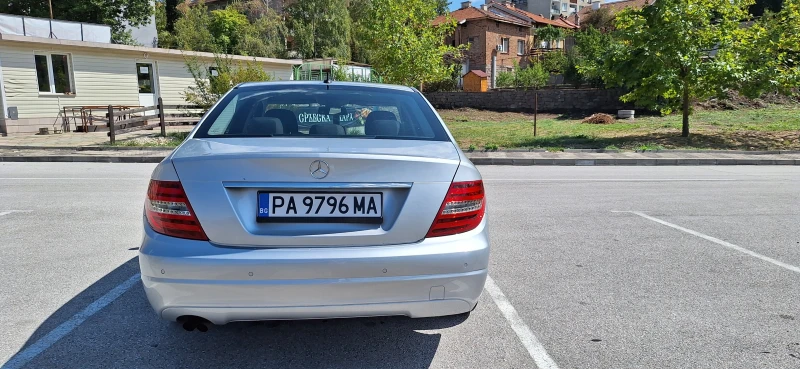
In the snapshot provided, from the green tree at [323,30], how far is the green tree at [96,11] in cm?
1432

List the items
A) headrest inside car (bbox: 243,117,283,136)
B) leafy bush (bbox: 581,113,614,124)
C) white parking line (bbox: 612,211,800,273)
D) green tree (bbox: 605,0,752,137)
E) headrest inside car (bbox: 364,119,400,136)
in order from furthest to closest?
leafy bush (bbox: 581,113,614,124)
green tree (bbox: 605,0,752,137)
white parking line (bbox: 612,211,800,273)
headrest inside car (bbox: 364,119,400,136)
headrest inside car (bbox: 243,117,283,136)

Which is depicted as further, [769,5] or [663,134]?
[769,5]

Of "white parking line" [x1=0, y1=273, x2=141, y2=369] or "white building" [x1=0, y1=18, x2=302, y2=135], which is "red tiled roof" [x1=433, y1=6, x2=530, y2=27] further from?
"white parking line" [x1=0, y1=273, x2=141, y2=369]

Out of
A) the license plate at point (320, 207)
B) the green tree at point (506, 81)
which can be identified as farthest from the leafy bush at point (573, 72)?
the license plate at point (320, 207)

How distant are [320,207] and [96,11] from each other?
36.9 metres

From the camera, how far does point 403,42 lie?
952 inches

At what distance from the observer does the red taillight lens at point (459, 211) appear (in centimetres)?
272

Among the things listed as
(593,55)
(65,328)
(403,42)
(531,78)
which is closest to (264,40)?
(531,78)

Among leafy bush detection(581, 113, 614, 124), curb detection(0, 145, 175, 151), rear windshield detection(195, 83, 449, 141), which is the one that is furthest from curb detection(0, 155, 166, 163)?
leafy bush detection(581, 113, 614, 124)

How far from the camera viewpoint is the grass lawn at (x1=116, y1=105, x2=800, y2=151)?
56.2 ft

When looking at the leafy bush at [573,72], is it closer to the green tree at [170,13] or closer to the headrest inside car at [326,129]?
the headrest inside car at [326,129]

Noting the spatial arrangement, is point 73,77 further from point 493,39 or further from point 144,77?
point 493,39

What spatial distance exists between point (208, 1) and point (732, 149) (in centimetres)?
7490

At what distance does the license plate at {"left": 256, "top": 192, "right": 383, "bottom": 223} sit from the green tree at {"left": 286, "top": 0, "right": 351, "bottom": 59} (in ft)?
149
